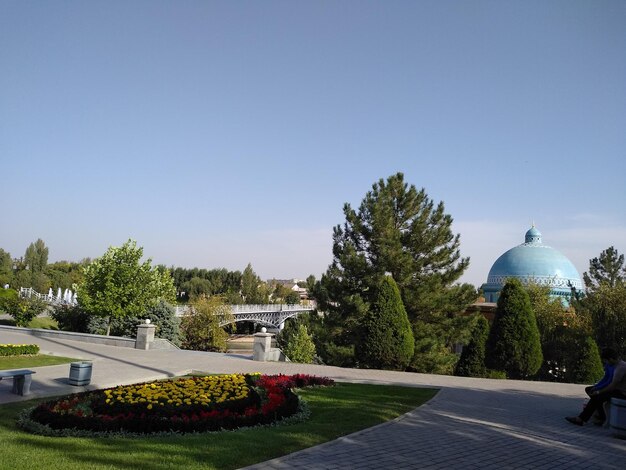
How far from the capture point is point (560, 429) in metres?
8.69

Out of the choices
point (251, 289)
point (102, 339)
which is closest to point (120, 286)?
point (102, 339)

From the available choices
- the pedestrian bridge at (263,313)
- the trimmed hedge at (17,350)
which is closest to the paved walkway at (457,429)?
the trimmed hedge at (17,350)

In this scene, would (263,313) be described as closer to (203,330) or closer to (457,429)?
(203,330)

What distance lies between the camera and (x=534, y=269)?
49.4 metres

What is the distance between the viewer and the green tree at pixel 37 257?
222ft

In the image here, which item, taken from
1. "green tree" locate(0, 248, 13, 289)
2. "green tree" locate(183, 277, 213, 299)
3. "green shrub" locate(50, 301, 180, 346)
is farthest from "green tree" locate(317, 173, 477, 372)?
"green tree" locate(183, 277, 213, 299)

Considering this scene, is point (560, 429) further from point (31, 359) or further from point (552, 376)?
point (31, 359)

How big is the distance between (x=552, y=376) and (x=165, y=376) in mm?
14715

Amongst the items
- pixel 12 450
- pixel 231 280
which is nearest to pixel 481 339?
pixel 12 450

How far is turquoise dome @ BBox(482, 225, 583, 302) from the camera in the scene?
4847cm

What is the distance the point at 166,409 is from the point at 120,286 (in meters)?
17.0

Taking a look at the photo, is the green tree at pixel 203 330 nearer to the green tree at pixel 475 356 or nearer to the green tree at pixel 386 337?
the green tree at pixel 386 337

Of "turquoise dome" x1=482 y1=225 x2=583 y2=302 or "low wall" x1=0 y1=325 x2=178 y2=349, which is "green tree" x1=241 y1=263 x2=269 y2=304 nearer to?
"turquoise dome" x1=482 y1=225 x2=583 y2=302

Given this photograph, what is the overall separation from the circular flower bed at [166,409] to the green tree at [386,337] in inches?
343
